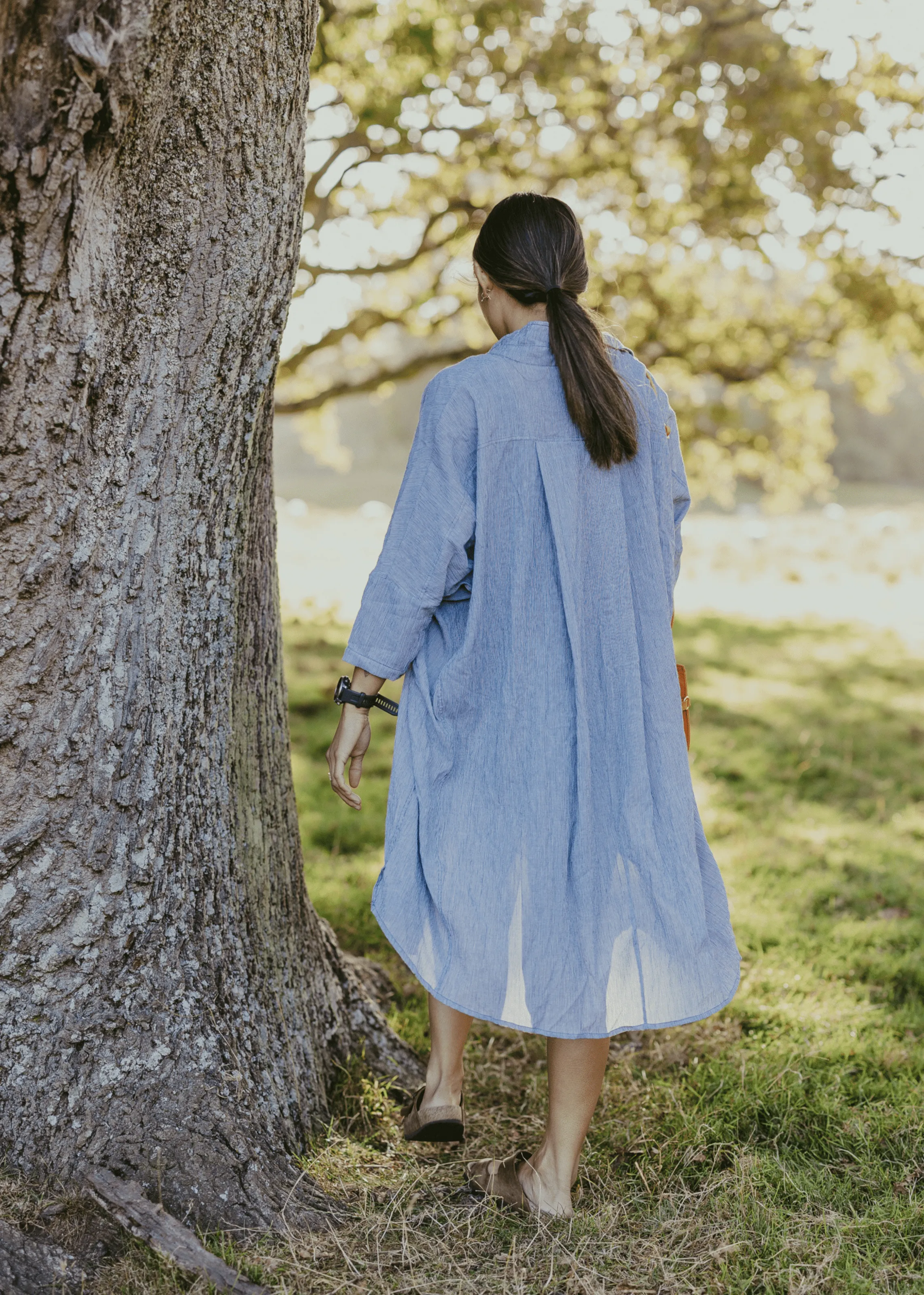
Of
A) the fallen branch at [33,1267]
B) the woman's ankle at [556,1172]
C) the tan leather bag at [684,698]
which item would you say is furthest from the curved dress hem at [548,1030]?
the fallen branch at [33,1267]

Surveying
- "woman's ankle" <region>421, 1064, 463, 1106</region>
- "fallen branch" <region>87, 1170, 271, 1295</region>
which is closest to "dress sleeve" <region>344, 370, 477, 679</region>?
"woman's ankle" <region>421, 1064, 463, 1106</region>

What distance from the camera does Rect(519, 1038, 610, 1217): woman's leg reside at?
2143 mm

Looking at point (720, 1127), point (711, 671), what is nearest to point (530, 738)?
point (720, 1127)

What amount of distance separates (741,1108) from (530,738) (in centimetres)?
118

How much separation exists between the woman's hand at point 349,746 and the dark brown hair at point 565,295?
0.74 m

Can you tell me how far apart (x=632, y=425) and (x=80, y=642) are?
3.92 feet

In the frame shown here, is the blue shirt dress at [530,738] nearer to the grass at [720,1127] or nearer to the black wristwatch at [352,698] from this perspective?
the black wristwatch at [352,698]

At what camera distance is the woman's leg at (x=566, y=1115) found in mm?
2143

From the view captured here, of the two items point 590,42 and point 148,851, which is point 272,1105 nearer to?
point 148,851

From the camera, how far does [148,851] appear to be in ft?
6.69

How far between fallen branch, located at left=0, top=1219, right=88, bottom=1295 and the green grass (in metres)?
0.48

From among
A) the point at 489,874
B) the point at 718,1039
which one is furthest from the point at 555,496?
the point at 718,1039

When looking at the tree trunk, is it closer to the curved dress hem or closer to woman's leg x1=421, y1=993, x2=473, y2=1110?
woman's leg x1=421, y1=993, x2=473, y2=1110

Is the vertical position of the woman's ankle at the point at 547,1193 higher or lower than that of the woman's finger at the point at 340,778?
lower
